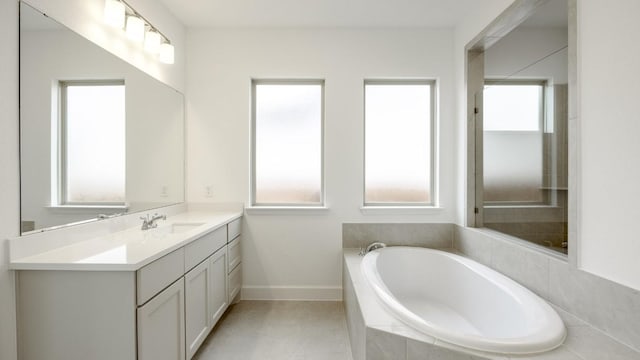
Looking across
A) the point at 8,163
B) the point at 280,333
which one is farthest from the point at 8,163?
the point at 280,333

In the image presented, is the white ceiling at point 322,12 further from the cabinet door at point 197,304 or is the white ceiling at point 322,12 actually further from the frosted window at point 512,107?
the cabinet door at point 197,304

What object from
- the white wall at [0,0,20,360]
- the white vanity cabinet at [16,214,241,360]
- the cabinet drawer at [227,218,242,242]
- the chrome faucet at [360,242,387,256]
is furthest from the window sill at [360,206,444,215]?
the white wall at [0,0,20,360]

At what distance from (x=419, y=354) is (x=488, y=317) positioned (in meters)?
0.91

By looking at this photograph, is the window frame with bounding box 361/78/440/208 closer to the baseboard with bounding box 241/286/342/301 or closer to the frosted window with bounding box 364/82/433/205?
the frosted window with bounding box 364/82/433/205

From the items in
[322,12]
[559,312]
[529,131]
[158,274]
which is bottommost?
[559,312]

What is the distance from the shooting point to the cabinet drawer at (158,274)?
1.24 m

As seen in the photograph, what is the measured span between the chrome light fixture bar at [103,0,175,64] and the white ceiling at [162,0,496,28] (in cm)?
39

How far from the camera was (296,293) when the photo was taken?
108 inches

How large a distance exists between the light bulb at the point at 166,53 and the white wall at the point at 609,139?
8.34ft

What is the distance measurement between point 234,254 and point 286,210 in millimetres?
594

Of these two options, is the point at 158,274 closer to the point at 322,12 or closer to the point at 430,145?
the point at 322,12

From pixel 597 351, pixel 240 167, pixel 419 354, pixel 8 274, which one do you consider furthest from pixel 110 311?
pixel 597 351

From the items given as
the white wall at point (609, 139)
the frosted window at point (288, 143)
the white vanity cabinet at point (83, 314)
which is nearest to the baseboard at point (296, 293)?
the frosted window at point (288, 143)

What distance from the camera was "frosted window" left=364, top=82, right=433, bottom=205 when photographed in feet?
9.31
